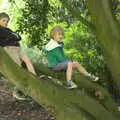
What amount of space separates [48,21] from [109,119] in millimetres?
6895

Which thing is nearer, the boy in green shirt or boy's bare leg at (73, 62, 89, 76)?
the boy in green shirt

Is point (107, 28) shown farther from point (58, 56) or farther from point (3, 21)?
point (3, 21)

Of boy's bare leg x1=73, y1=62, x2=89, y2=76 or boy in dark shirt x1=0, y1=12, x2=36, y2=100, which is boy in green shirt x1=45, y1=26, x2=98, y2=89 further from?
boy in dark shirt x1=0, y1=12, x2=36, y2=100

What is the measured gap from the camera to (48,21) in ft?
43.3

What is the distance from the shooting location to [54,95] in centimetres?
614

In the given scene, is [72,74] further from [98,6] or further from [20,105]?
[20,105]

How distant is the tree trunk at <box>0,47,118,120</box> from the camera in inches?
231

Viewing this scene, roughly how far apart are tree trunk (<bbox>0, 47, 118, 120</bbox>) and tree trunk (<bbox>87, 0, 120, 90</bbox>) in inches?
50.6

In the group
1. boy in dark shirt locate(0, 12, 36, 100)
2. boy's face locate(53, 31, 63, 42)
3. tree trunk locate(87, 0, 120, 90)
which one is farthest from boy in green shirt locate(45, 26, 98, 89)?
tree trunk locate(87, 0, 120, 90)

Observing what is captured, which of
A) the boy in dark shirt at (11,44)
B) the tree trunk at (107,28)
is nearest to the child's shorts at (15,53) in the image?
the boy in dark shirt at (11,44)

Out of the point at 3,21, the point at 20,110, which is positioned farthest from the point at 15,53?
the point at 20,110

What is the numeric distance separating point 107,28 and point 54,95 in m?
2.00

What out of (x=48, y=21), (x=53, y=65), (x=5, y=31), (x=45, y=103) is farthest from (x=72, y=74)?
(x=48, y=21)

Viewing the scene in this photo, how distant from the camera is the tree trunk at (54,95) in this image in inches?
231
